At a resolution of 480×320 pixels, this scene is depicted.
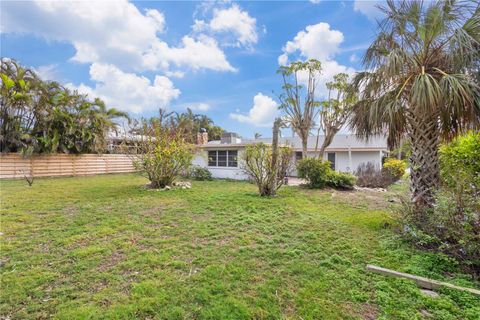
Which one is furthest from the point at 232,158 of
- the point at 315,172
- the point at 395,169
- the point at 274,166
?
the point at 395,169

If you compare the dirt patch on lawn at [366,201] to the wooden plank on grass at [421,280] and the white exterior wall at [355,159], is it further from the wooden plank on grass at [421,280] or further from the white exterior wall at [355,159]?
the white exterior wall at [355,159]

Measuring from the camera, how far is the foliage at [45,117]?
1288cm

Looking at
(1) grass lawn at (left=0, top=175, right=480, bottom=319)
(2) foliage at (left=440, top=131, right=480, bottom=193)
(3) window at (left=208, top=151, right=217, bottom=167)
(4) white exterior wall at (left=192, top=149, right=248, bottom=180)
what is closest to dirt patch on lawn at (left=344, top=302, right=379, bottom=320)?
(1) grass lawn at (left=0, top=175, right=480, bottom=319)

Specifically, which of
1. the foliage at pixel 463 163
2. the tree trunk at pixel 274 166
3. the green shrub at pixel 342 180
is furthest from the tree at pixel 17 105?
the foliage at pixel 463 163

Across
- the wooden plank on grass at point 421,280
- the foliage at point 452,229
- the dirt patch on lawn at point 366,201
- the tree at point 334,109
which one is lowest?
the wooden plank on grass at point 421,280

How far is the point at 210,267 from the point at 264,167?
5826 mm

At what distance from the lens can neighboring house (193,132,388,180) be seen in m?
14.8

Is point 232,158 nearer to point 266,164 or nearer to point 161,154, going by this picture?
point 161,154

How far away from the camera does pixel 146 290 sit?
2846 millimetres

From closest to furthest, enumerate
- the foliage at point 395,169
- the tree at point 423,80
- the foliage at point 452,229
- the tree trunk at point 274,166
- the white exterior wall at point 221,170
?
the foliage at point 452,229
the tree at point 423,80
the tree trunk at point 274,166
the foliage at point 395,169
the white exterior wall at point 221,170

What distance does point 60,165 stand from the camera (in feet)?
50.0

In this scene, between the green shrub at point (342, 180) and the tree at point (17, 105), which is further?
the tree at point (17, 105)

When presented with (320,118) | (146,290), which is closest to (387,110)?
(146,290)

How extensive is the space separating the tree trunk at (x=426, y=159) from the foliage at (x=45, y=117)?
56.5 ft
